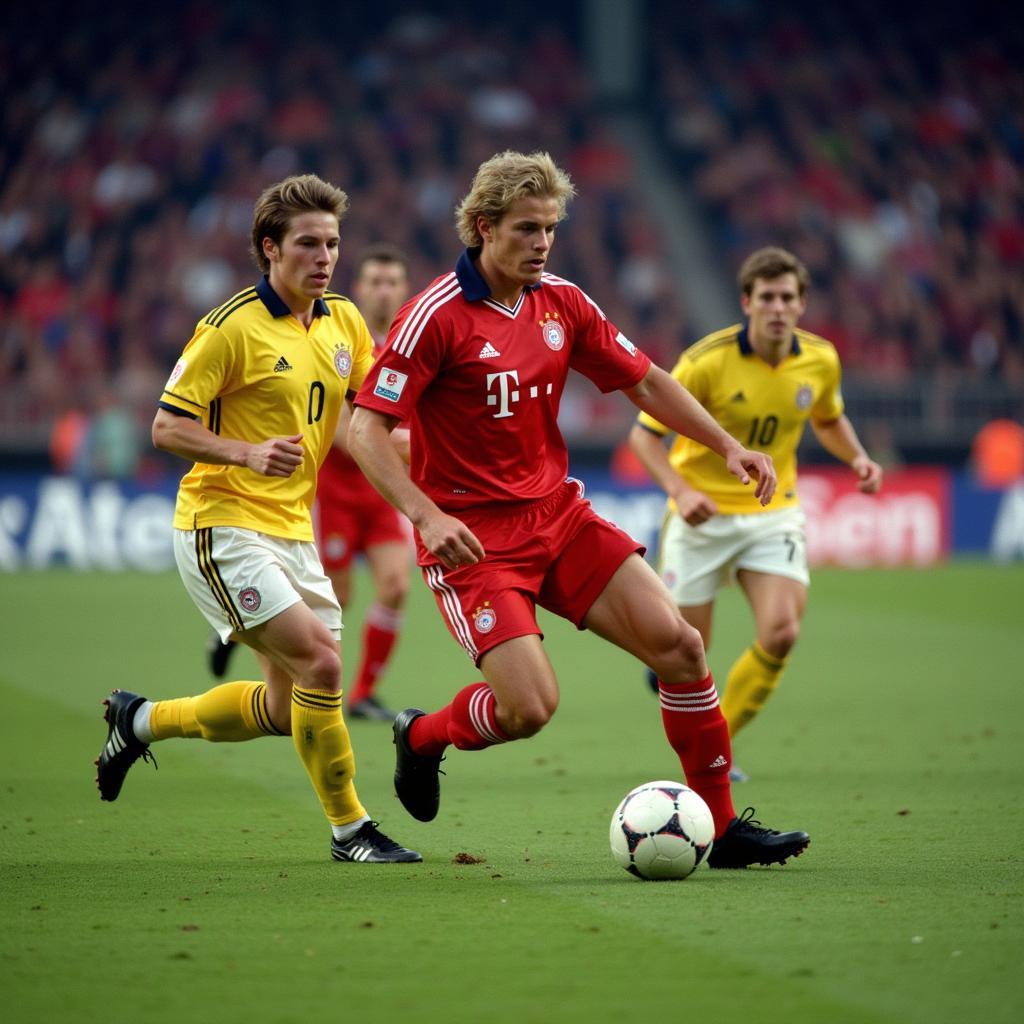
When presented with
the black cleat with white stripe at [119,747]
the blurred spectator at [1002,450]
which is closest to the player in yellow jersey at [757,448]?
the black cleat with white stripe at [119,747]

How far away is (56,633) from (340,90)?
15973 millimetres

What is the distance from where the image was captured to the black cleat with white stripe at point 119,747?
646 centimetres

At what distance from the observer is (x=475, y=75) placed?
1112 inches

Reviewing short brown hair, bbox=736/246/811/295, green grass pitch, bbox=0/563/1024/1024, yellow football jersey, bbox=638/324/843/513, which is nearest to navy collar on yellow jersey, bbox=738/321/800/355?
yellow football jersey, bbox=638/324/843/513

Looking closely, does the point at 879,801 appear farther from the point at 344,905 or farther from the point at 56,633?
the point at 56,633

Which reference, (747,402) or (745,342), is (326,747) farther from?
(745,342)

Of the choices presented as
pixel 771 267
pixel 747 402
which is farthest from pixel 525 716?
pixel 771 267

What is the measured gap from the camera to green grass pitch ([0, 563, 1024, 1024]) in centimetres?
399

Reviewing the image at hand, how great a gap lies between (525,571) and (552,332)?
2.70ft

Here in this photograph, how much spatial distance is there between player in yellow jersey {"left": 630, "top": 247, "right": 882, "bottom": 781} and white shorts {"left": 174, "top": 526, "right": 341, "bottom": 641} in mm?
2151

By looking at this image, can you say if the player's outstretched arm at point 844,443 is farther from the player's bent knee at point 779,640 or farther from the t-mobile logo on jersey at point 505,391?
the t-mobile logo on jersey at point 505,391

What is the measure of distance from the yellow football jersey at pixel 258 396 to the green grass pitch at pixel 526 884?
122cm

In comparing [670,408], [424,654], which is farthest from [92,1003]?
[424,654]

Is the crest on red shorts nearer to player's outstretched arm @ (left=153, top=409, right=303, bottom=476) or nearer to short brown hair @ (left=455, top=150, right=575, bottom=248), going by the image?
player's outstretched arm @ (left=153, top=409, right=303, bottom=476)
